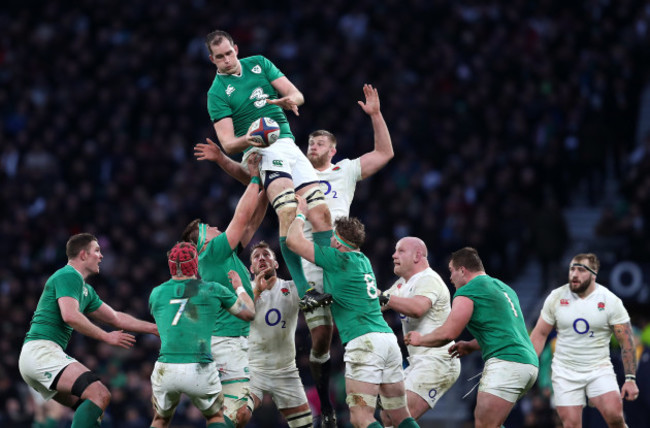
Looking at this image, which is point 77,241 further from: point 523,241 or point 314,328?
point 523,241

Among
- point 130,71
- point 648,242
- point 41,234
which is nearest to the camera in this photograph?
point 648,242

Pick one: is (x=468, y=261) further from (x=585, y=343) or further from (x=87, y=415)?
(x=87, y=415)

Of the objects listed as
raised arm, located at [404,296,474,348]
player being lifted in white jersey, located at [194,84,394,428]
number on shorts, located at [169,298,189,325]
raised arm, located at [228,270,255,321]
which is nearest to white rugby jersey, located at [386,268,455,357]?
raised arm, located at [404,296,474,348]

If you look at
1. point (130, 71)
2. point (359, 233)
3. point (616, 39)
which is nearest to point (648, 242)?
point (616, 39)

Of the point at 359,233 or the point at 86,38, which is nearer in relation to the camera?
the point at 359,233

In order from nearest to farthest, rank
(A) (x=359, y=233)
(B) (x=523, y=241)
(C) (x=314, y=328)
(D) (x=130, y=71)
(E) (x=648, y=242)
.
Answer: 1. (A) (x=359, y=233)
2. (C) (x=314, y=328)
3. (E) (x=648, y=242)
4. (B) (x=523, y=241)
5. (D) (x=130, y=71)

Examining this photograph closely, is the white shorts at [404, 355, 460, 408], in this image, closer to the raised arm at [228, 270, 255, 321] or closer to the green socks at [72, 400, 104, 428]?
the raised arm at [228, 270, 255, 321]

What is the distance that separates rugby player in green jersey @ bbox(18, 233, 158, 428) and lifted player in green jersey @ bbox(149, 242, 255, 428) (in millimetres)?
864

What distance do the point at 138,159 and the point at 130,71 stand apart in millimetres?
3041

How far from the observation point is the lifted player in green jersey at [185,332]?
31.8ft

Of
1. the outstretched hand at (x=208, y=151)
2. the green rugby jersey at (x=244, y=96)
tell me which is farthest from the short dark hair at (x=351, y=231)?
the outstretched hand at (x=208, y=151)

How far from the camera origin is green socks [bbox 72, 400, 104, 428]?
1032 centimetres

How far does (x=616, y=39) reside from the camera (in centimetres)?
2270

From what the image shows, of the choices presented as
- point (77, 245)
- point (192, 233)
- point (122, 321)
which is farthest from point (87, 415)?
point (192, 233)
